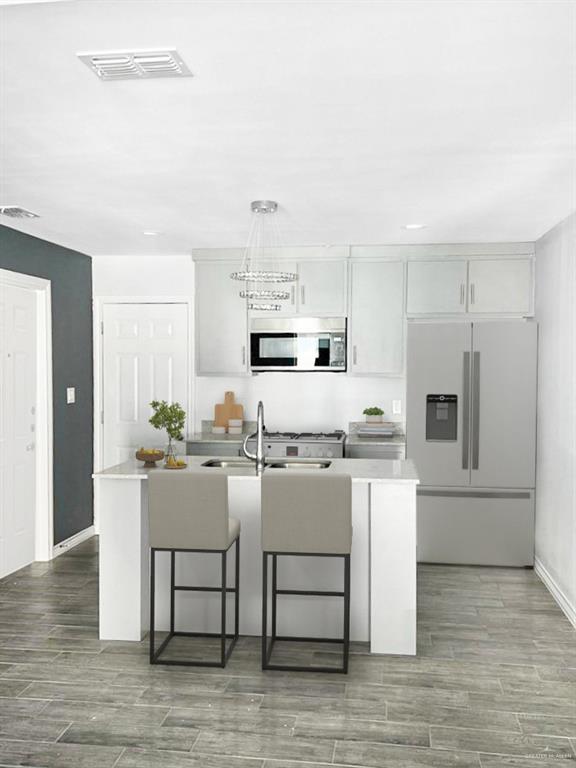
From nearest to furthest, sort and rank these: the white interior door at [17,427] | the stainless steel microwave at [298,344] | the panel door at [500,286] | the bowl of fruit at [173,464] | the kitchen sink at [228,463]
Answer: the bowl of fruit at [173,464] → the kitchen sink at [228,463] → the white interior door at [17,427] → the panel door at [500,286] → the stainless steel microwave at [298,344]

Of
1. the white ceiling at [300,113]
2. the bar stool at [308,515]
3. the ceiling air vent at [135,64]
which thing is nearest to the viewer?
the white ceiling at [300,113]

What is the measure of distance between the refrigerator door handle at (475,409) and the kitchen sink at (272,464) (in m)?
1.68

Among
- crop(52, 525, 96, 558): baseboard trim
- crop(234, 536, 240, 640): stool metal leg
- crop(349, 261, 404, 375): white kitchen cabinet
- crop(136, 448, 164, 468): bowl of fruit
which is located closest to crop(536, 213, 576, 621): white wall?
crop(349, 261, 404, 375): white kitchen cabinet

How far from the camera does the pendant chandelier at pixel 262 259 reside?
415 cm

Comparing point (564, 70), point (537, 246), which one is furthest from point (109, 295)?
point (564, 70)

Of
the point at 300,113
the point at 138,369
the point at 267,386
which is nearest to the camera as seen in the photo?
the point at 300,113

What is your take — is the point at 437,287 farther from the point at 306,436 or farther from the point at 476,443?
the point at 306,436

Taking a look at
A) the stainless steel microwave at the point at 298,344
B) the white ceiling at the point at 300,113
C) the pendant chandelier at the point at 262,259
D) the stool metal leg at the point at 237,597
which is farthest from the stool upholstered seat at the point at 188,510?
the stainless steel microwave at the point at 298,344

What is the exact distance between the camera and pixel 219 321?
6074 mm

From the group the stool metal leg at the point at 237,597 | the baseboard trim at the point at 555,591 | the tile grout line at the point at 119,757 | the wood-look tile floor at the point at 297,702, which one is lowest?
the tile grout line at the point at 119,757

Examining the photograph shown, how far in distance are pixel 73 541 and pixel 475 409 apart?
11.2ft

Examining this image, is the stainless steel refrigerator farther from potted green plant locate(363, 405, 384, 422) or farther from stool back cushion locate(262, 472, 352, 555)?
stool back cushion locate(262, 472, 352, 555)

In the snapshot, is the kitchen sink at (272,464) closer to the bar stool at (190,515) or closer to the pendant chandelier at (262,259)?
the bar stool at (190,515)

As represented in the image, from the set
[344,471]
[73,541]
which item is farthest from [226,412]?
[344,471]
